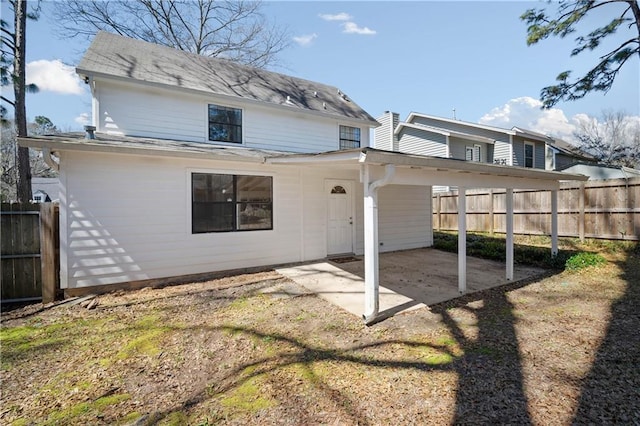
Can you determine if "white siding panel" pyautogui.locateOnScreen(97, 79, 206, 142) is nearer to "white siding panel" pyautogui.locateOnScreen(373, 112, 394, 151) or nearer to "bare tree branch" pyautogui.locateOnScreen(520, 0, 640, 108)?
"bare tree branch" pyautogui.locateOnScreen(520, 0, 640, 108)

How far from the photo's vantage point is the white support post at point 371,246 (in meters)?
4.30

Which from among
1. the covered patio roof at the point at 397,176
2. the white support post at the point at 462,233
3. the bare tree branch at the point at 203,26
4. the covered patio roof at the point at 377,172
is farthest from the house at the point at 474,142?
the white support post at the point at 462,233

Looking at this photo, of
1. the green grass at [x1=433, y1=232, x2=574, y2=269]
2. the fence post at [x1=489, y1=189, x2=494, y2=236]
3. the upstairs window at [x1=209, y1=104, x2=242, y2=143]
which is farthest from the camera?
the fence post at [x1=489, y1=189, x2=494, y2=236]

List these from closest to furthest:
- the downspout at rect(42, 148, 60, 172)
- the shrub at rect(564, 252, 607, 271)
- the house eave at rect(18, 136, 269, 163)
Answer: the house eave at rect(18, 136, 269, 163) → the downspout at rect(42, 148, 60, 172) → the shrub at rect(564, 252, 607, 271)

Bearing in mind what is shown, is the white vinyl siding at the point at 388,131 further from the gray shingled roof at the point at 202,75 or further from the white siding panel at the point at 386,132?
the gray shingled roof at the point at 202,75

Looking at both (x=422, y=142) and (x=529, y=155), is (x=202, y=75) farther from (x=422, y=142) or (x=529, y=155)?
(x=529, y=155)

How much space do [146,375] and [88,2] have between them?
706 inches

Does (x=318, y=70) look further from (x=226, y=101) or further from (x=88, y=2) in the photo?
(x=88, y=2)

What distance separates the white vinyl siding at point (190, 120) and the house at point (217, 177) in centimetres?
3

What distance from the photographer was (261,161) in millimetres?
7031

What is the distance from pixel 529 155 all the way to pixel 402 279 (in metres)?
18.3

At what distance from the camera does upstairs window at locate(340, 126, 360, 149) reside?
10906 millimetres

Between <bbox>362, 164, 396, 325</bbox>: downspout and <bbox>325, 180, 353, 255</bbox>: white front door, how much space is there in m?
4.36

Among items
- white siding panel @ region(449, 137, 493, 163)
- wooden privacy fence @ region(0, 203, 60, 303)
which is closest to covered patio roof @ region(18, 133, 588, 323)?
wooden privacy fence @ region(0, 203, 60, 303)
